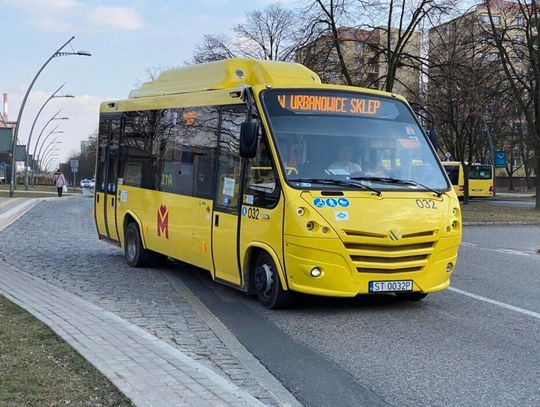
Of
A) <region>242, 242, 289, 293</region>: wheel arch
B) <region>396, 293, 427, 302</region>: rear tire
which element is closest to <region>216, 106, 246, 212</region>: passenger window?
<region>242, 242, 289, 293</region>: wheel arch

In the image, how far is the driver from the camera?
796 centimetres

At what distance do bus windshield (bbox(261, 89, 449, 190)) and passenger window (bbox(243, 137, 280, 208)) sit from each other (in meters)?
0.19

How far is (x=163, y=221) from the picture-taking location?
1043cm

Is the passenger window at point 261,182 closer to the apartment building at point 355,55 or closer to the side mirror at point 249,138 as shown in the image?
the side mirror at point 249,138

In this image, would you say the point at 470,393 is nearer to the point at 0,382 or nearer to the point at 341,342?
the point at 341,342

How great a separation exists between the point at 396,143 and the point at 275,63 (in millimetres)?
2222

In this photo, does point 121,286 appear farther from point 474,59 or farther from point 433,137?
point 474,59

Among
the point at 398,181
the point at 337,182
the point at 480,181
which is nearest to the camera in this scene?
the point at 337,182

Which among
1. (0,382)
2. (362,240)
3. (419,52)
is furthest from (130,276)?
(419,52)

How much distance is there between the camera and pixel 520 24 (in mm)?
32969

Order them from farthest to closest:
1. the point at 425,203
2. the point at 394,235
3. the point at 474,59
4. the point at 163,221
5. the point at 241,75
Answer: the point at 474,59 < the point at 163,221 < the point at 241,75 < the point at 425,203 < the point at 394,235

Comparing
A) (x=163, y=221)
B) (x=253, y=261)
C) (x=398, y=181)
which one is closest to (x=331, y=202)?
(x=398, y=181)

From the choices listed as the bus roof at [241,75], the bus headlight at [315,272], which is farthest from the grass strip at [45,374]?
the bus roof at [241,75]

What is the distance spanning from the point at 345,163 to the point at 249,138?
1.20 m
